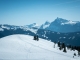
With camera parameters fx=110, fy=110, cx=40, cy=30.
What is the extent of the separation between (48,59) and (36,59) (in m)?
5.57

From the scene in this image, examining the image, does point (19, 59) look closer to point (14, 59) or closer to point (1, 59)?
point (14, 59)

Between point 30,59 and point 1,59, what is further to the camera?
point 30,59

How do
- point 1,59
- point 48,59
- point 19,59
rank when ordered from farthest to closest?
point 48,59
point 19,59
point 1,59

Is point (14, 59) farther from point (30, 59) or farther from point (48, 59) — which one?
point (48, 59)

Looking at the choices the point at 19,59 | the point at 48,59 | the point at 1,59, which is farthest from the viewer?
the point at 48,59

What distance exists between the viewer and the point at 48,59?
1853 inches

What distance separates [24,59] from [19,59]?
192 centimetres

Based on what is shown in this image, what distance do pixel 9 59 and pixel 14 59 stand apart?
1.91 meters

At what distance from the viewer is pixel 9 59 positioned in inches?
1599

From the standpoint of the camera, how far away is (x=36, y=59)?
4478 centimetres

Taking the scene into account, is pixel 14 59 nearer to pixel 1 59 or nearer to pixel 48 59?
pixel 1 59

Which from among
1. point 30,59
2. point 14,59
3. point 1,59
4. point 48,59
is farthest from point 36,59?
point 1,59

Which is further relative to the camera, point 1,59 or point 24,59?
point 24,59

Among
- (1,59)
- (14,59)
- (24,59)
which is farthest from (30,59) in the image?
(1,59)
